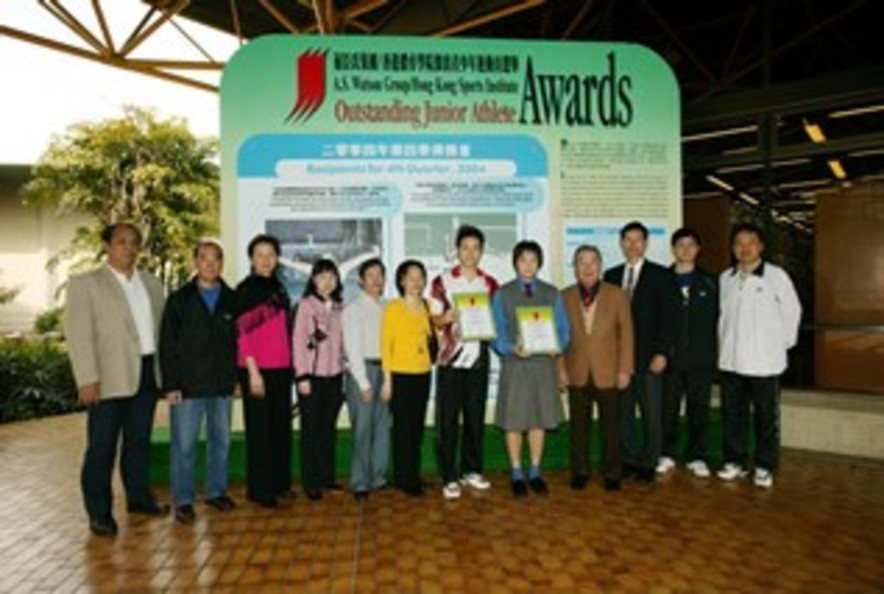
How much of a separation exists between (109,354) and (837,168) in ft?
18.2

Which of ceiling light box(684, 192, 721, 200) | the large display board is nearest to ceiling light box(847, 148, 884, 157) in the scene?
ceiling light box(684, 192, 721, 200)

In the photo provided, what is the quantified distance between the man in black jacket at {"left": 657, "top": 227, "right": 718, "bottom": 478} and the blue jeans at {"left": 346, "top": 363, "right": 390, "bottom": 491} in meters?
1.92

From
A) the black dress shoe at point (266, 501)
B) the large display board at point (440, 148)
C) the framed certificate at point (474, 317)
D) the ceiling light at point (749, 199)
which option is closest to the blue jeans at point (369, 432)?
the black dress shoe at point (266, 501)

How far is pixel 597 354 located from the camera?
4.42m

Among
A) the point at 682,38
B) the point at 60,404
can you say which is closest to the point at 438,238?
the point at 682,38

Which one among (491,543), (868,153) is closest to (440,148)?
(491,543)

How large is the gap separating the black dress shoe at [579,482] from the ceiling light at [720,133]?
3534mm

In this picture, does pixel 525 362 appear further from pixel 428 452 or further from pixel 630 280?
pixel 428 452

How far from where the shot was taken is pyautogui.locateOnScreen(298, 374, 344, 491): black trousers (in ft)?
14.1

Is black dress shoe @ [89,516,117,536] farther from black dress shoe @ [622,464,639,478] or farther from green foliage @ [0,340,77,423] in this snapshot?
green foliage @ [0,340,77,423]

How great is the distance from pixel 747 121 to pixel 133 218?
10387 mm

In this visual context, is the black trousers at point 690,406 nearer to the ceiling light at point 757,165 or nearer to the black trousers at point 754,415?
the black trousers at point 754,415

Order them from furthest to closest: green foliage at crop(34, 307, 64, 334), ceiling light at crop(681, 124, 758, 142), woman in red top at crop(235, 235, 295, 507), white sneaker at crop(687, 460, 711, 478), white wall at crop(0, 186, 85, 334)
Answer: white wall at crop(0, 186, 85, 334) < green foliage at crop(34, 307, 64, 334) < ceiling light at crop(681, 124, 758, 142) < white sneaker at crop(687, 460, 711, 478) < woman in red top at crop(235, 235, 295, 507)

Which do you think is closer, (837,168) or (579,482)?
(579,482)
